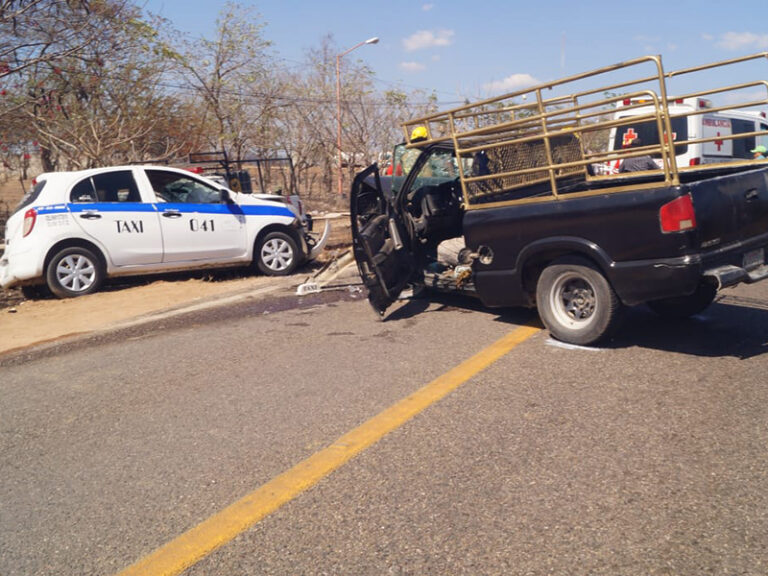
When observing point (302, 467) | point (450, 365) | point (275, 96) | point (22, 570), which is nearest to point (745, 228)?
point (450, 365)

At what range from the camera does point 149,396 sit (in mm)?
5062

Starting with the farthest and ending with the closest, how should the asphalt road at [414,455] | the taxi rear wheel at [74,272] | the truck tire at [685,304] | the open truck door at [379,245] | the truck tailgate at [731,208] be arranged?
the taxi rear wheel at [74,272] → the open truck door at [379,245] → the truck tire at [685,304] → the truck tailgate at [731,208] → the asphalt road at [414,455]

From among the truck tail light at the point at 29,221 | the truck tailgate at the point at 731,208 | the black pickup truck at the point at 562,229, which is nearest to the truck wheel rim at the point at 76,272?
the truck tail light at the point at 29,221

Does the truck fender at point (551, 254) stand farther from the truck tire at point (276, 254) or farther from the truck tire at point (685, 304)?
the truck tire at point (276, 254)

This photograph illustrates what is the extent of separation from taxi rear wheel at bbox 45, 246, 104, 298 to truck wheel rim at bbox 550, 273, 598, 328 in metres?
6.61

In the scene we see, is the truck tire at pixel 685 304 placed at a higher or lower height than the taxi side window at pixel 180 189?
lower

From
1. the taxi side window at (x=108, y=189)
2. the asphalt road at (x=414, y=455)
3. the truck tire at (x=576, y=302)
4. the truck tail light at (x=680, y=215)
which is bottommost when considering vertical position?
the asphalt road at (x=414, y=455)

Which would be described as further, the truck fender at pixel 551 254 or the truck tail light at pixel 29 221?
the truck tail light at pixel 29 221

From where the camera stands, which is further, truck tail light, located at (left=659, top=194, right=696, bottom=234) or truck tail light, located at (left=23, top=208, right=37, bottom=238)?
truck tail light, located at (left=23, top=208, right=37, bottom=238)

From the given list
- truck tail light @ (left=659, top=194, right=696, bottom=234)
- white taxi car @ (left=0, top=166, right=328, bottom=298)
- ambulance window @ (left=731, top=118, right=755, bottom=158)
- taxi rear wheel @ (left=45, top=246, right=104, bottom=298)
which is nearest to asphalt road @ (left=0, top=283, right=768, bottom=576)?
truck tail light @ (left=659, top=194, right=696, bottom=234)

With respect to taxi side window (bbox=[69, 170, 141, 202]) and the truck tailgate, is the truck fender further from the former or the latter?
taxi side window (bbox=[69, 170, 141, 202])

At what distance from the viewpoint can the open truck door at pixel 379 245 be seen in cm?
671

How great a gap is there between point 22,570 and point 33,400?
2601 mm

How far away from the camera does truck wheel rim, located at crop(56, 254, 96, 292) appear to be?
9.20 m
